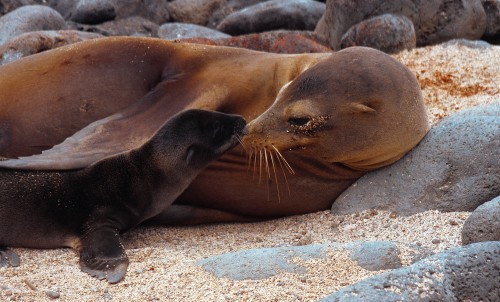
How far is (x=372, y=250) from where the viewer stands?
Answer: 362 cm

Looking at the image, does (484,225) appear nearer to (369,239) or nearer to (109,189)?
(369,239)

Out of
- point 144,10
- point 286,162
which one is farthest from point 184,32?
point 286,162

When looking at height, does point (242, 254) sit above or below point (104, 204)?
above

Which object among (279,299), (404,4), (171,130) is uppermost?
(279,299)

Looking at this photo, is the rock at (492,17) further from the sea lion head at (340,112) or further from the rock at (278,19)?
the sea lion head at (340,112)

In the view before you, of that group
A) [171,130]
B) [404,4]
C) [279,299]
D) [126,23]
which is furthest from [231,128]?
[126,23]

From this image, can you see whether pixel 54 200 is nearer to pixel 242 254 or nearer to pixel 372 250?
pixel 242 254

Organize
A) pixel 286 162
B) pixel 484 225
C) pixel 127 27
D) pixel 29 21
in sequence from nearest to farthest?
1. pixel 484 225
2. pixel 286 162
3. pixel 29 21
4. pixel 127 27

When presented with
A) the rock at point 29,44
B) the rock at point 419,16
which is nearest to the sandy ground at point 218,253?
the rock at point 419,16

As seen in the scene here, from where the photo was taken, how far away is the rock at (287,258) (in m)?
3.49

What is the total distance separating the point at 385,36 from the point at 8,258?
561cm

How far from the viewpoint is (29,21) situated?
36.8 feet

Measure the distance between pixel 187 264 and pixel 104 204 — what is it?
100 centimetres

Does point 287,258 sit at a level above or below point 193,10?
above
